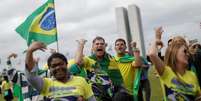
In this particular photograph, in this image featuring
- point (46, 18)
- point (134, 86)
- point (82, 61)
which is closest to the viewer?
point (82, 61)

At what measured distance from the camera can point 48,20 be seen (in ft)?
30.3

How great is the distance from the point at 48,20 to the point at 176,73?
3.52m

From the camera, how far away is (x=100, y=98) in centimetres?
827

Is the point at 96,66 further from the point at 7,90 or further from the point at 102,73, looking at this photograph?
the point at 7,90

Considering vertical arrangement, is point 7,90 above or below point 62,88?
below

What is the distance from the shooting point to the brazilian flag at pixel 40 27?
8.20 meters

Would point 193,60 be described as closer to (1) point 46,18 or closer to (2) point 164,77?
(2) point 164,77

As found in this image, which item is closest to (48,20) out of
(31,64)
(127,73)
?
(127,73)

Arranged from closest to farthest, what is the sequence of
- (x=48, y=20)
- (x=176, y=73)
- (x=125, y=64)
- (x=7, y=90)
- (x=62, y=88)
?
(x=62, y=88) → (x=176, y=73) → (x=48, y=20) → (x=125, y=64) → (x=7, y=90)

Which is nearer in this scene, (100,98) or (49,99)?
(49,99)

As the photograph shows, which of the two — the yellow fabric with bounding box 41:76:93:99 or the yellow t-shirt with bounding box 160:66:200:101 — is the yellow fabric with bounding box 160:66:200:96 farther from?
the yellow fabric with bounding box 41:76:93:99

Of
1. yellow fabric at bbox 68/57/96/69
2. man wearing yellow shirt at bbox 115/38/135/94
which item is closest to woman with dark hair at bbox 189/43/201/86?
yellow fabric at bbox 68/57/96/69

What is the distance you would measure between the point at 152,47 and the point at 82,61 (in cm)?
217

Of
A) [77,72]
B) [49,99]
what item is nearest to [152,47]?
[49,99]
